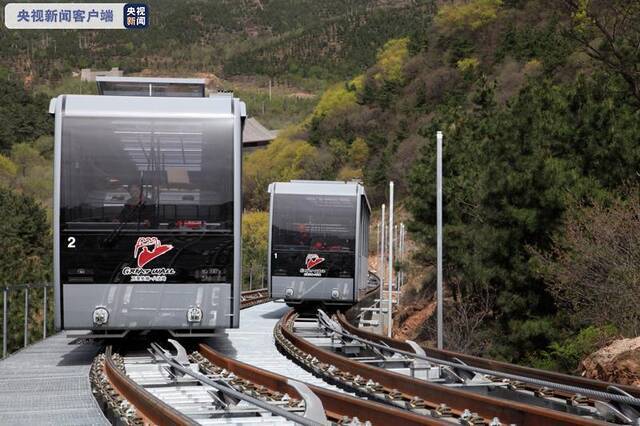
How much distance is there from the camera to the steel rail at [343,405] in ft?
30.0

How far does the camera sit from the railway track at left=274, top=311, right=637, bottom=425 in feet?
32.3

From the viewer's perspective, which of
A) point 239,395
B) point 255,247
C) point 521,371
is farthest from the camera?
point 255,247

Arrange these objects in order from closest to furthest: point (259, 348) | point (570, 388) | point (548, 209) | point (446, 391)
→ point (570, 388)
point (446, 391)
point (259, 348)
point (548, 209)

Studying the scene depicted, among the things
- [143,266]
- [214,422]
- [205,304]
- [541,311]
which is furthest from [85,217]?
[541,311]

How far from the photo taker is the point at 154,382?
43.3 ft

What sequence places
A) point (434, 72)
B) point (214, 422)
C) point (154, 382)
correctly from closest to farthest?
point (214, 422)
point (154, 382)
point (434, 72)

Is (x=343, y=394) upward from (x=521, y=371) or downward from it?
upward

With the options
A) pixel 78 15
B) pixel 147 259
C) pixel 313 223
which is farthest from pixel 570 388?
pixel 78 15

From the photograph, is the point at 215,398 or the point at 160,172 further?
the point at 160,172

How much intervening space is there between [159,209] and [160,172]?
560 mm

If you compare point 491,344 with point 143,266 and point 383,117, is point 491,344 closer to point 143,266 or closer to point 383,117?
point 143,266

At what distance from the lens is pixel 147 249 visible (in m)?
15.5

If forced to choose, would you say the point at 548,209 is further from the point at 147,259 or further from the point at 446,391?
the point at 446,391

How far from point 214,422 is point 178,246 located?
5.93 meters
